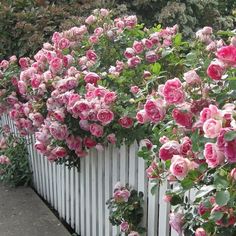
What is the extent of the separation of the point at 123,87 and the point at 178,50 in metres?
0.61

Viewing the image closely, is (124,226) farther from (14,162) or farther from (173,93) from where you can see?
(14,162)

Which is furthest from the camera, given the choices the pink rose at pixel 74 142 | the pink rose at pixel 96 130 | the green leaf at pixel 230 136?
the pink rose at pixel 74 142

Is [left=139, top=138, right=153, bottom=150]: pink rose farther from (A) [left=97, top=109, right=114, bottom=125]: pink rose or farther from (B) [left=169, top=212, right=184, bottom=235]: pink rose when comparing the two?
(B) [left=169, top=212, right=184, bottom=235]: pink rose

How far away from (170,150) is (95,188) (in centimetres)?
193

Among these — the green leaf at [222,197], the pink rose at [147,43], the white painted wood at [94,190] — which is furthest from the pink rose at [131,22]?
the green leaf at [222,197]

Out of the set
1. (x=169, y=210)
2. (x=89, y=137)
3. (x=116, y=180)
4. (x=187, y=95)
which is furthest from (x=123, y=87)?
(x=187, y=95)

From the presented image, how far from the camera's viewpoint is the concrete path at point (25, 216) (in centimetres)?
436

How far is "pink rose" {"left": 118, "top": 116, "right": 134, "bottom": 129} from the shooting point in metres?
2.99

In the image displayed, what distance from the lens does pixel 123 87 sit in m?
3.37

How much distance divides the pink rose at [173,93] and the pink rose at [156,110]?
124mm

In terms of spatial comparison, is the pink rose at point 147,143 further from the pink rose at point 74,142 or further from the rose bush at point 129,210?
the pink rose at point 74,142

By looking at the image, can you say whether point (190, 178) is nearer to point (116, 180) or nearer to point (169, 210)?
point (169, 210)

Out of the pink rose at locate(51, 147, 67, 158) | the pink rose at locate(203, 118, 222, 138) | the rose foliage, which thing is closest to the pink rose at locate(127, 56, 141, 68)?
the rose foliage

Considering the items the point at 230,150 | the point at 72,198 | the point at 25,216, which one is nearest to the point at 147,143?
the point at 230,150
